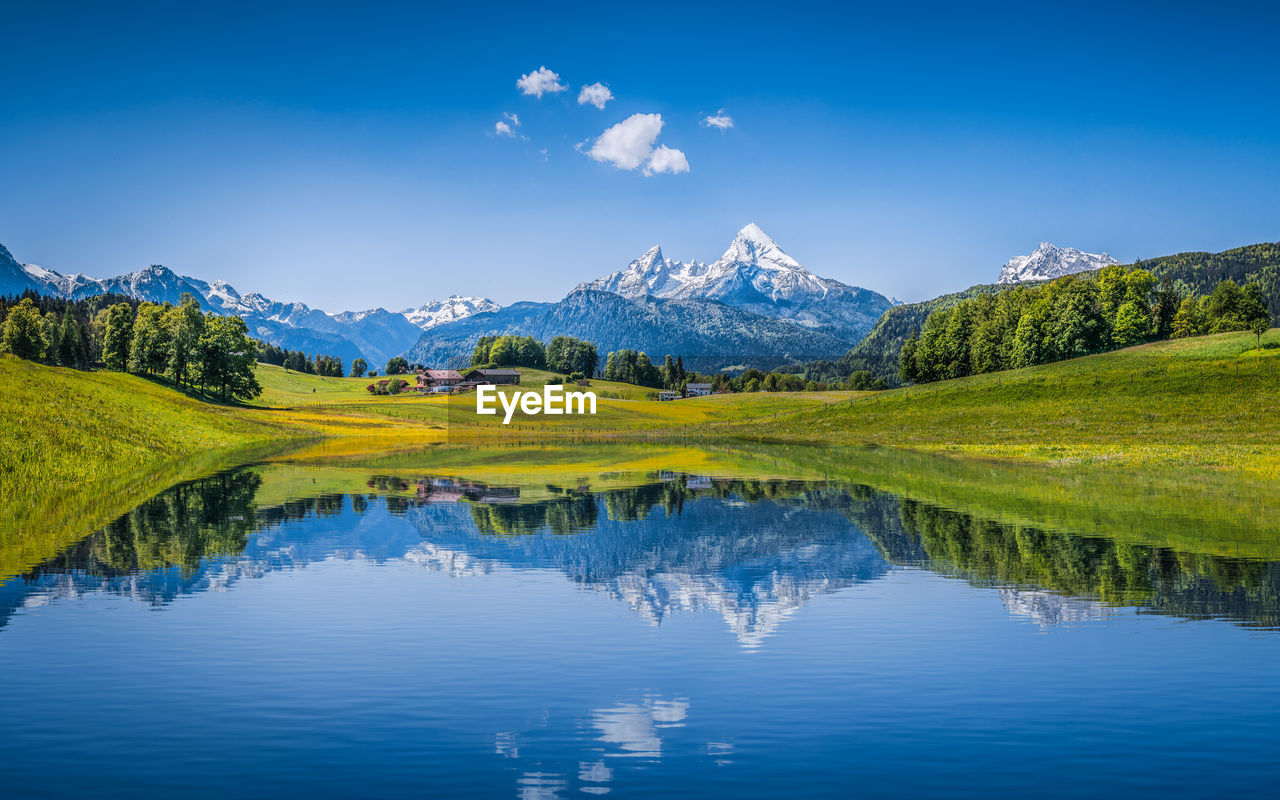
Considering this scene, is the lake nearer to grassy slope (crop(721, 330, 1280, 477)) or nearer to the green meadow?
the green meadow

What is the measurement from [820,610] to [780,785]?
9.16 m

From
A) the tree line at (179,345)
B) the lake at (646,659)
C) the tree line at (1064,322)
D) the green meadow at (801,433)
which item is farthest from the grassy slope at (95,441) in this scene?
the tree line at (1064,322)

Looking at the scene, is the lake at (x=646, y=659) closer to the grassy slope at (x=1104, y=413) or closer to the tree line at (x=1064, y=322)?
the grassy slope at (x=1104, y=413)

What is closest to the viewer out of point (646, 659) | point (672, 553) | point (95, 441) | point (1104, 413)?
point (646, 659)

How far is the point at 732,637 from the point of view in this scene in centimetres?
1667

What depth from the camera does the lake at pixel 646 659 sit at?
34.6 ft

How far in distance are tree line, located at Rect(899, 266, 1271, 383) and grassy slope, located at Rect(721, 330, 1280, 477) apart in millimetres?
13049

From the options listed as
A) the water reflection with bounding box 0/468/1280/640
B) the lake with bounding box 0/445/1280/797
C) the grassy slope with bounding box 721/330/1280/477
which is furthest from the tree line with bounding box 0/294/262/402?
the lake with bounding box 0/445/1280/797

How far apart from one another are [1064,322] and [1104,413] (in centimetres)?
4920

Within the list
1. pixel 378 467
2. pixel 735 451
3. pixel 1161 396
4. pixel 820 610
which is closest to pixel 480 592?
pixel 820 610

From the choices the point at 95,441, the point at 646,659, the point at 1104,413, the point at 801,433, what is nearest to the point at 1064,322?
the point at 1104,413

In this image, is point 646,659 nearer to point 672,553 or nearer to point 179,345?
point 672,553

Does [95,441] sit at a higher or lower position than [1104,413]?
lower

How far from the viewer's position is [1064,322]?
429 ft
